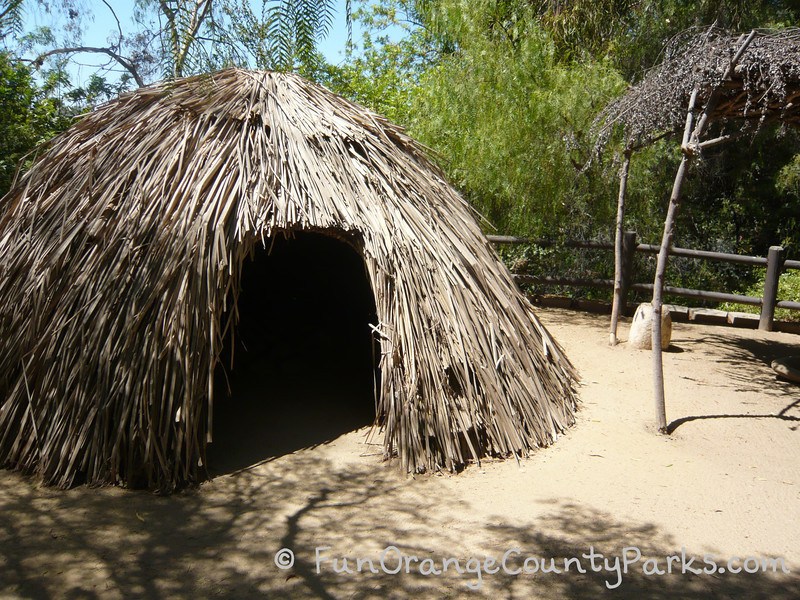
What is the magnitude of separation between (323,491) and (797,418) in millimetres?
4105

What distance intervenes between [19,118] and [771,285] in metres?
9.25

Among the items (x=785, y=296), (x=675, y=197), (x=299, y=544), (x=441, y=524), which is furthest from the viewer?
(x=785, y=296)

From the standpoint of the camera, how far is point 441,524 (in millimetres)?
4172

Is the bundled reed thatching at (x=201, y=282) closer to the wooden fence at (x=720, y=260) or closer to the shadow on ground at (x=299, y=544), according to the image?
the shadow on ground at (x=299, y=544)

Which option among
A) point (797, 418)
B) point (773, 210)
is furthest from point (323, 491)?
point (773, 210)

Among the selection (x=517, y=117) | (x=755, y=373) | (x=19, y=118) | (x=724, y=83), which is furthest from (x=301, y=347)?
(x=755, y=373)

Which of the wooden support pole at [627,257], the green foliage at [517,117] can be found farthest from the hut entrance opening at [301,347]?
the wooden support pole at [627,257]

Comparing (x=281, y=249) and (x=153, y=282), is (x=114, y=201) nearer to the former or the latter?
(x=153, y=282)

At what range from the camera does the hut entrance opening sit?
5.88 m

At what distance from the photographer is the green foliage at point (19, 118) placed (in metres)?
8.02

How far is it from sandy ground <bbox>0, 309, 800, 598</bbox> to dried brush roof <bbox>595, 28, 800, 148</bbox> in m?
2.69

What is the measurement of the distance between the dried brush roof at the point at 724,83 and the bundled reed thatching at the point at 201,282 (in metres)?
1.99

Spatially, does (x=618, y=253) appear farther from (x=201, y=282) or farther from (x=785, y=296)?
(x=201, y=282)

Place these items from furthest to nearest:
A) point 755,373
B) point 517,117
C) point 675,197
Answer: point 517,117
point 755,373
point 675,197
